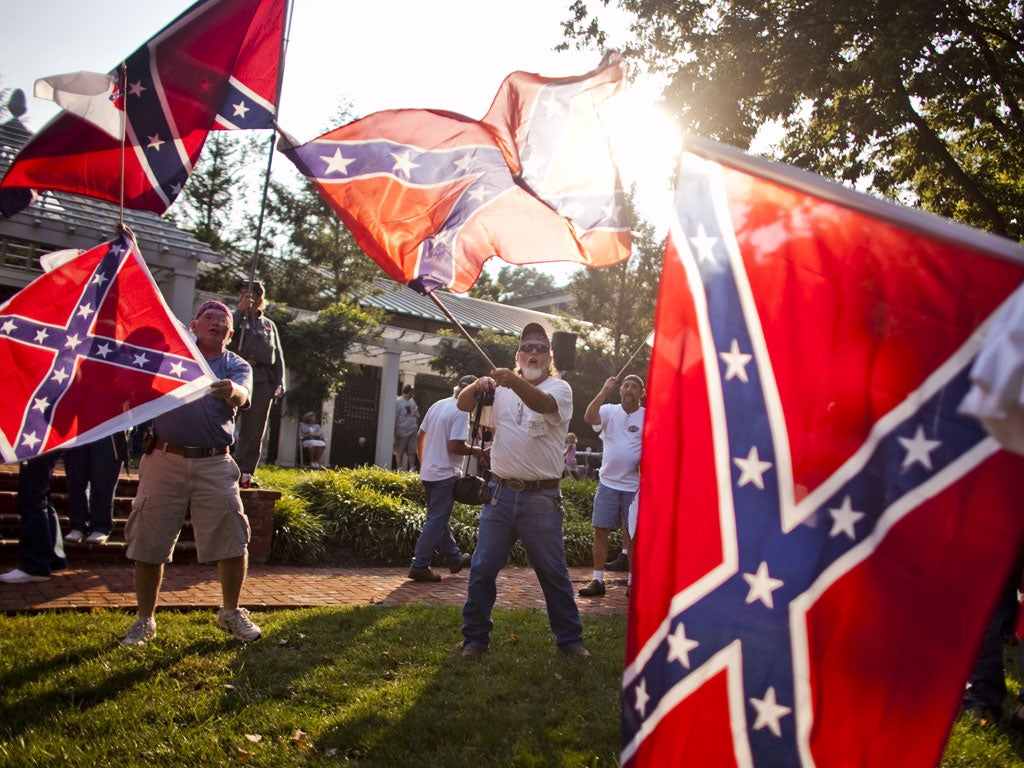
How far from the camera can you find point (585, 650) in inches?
221

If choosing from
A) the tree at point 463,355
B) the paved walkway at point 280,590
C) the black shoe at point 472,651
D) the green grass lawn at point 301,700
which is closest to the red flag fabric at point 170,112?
the green grass lawn at point 301,700

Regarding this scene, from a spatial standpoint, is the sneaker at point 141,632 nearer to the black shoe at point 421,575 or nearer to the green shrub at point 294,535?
the black shoe at point 421,575

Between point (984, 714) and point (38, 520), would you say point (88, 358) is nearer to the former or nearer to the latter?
point (38, 520)

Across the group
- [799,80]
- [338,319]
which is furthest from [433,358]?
[799,80]

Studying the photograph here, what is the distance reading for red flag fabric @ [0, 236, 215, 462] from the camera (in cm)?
486

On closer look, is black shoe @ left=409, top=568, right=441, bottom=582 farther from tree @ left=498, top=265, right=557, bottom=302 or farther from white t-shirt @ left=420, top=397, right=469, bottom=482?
tree @ left=498, top=265, right=557, bottom=302

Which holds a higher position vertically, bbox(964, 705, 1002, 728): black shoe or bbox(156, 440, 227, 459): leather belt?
bbox(156, 440, 227, 459): leather belt

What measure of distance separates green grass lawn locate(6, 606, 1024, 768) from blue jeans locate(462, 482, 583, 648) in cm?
28

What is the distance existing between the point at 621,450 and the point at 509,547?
3.52m

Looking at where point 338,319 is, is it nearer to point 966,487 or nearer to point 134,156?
point 134,156

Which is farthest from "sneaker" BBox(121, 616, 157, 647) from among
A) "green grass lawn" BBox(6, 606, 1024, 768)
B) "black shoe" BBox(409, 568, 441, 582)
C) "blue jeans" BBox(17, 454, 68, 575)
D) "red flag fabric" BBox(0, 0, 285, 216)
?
"black shoe" BBox(409, 568, 441, 582)

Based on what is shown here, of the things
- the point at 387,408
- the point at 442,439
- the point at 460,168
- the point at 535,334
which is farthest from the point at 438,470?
the point at 387,408

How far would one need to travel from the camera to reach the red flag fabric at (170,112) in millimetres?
5355

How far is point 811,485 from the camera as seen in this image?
7.16 ft
